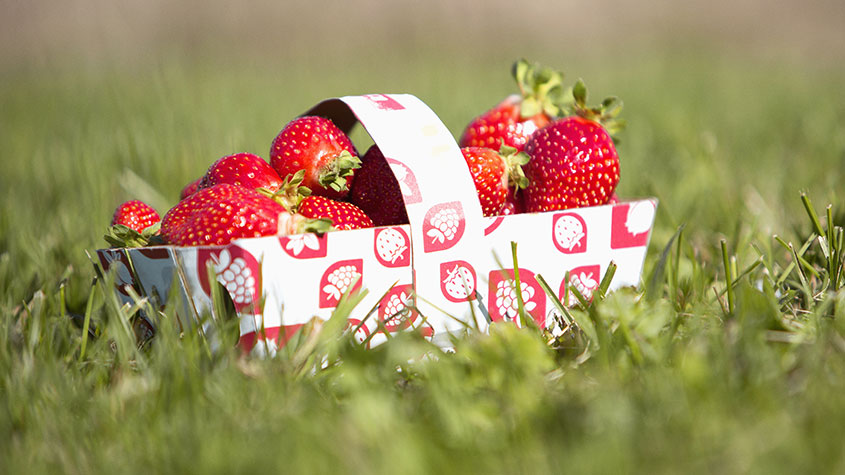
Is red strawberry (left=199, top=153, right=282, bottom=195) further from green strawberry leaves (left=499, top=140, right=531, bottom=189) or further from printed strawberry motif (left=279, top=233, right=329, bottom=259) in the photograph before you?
green strawberry leaves (left=499, top=140, right=531, bottom=189)

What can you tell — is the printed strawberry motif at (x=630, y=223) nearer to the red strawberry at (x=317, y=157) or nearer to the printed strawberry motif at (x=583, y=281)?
the printed strawberry motif at (x=583, y=281)

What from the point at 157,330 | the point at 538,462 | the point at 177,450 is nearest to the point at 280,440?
the point at 177,450

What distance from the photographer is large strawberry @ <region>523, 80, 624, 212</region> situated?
3.67 ft

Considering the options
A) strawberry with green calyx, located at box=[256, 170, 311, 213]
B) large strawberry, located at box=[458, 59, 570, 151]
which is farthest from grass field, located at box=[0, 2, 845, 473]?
large strawberry, located at box=[458, 59, 570, 151]

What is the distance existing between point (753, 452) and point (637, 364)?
0.24m

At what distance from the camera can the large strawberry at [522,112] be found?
4.23 feet

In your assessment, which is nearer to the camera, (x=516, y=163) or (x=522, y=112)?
(x=516, y=163)

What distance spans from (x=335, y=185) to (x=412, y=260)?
213mm

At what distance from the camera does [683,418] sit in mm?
639

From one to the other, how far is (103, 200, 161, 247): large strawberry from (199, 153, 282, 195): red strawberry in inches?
4.4

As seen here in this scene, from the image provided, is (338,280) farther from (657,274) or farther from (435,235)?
(657,274)

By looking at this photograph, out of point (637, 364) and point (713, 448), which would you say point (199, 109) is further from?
point (713, 448)

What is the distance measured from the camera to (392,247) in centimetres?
92

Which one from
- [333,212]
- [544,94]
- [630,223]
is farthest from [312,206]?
[544,94]
